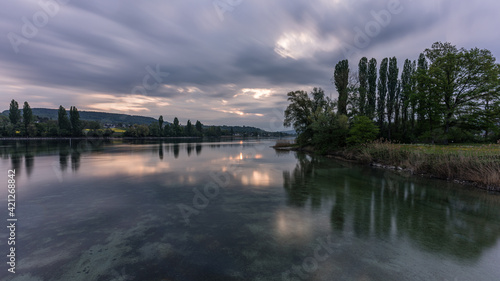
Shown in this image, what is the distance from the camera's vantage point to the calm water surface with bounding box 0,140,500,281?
4.01 m

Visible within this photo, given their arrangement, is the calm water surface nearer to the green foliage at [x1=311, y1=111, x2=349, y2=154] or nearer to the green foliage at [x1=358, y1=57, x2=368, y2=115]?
the green foliage at [x1=311, y1=111, x2=349, y2=154]

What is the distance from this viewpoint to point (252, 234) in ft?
18.2

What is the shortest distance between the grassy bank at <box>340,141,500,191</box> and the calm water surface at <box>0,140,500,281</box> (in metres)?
2.01

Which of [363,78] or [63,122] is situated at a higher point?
[363,78]

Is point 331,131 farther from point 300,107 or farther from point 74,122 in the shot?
point 74,122

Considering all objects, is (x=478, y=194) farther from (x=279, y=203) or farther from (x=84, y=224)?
(x=84, y=224)

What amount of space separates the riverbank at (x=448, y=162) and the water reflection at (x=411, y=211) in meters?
1.43

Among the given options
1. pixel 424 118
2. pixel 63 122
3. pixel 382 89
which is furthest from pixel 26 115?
pixel 424 118

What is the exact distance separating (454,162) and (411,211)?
8297mm

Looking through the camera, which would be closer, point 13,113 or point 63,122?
point 13,113

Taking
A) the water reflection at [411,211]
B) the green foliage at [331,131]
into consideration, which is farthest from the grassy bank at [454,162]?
the green foliage at [331,131]

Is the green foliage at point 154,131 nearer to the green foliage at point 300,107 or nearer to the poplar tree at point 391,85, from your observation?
the green foliage at point 300,107

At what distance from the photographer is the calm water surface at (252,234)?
401 centimetres

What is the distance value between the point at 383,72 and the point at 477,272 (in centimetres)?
4304
